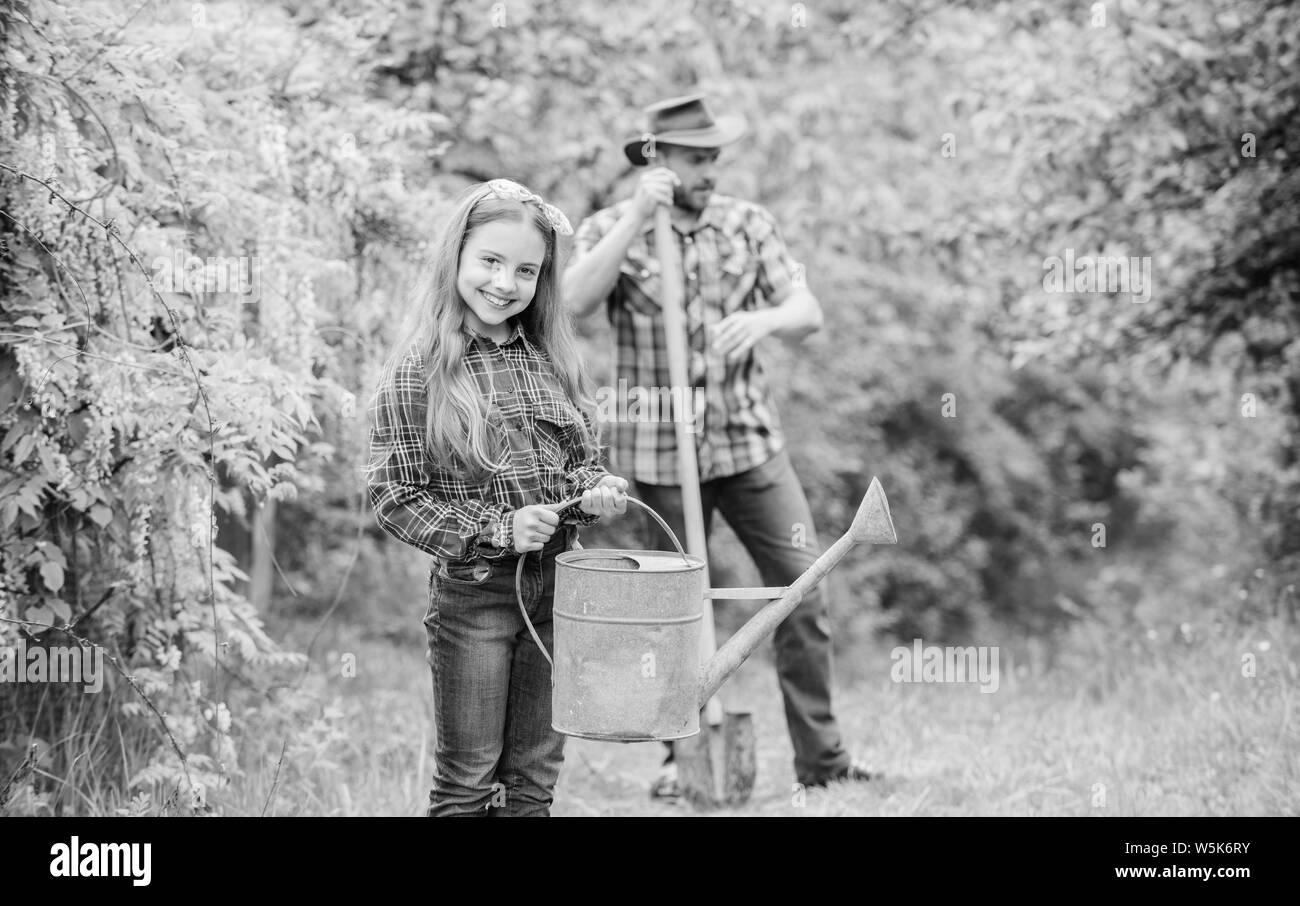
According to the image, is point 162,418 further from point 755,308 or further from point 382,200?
point 755,308

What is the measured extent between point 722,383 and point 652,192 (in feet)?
2.13

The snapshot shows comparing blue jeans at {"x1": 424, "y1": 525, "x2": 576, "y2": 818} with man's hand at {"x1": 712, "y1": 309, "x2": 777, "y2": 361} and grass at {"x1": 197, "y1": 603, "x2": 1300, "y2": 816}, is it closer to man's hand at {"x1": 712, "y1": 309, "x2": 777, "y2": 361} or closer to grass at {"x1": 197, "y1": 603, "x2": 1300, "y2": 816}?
grass at {"x1": 197, "y1": 603, "x2": 1300, "y2": 816}

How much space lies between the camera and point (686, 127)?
4000mm

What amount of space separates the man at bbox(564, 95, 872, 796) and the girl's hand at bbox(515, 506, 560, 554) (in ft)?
4.90

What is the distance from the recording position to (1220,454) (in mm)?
8766

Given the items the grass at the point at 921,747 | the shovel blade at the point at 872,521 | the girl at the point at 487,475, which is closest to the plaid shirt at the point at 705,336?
the grass at the point at 921,747

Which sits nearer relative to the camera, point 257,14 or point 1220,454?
point 257,14

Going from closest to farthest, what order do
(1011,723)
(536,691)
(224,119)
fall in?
(536,691) → (224,119) → (1011,723)

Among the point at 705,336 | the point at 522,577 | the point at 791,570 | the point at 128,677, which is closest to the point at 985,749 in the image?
the point at 791,570

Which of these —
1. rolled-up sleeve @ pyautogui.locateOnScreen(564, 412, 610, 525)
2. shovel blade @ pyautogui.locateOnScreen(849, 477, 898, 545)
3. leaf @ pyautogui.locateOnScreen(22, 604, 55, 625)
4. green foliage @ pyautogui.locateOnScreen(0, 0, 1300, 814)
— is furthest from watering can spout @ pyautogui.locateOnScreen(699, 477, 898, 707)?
leaf @ pyautogui.locateOnScreen(22, 604, 55, 625)

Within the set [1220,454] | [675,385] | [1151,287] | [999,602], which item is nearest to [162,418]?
[675,385]

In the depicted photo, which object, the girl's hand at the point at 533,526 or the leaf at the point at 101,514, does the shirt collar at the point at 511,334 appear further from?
the leaf at the point at 101,514

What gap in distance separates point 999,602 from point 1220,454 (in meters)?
3.52
